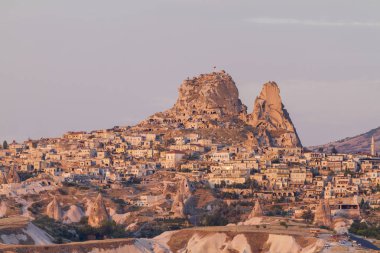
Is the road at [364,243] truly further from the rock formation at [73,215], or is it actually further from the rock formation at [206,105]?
the rock formation at [206,105]

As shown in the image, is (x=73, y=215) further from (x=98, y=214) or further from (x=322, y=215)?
(x=322, y=215)

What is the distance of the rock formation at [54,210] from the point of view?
14375 cm

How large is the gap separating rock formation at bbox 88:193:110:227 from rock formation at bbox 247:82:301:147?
A: 42948 mm

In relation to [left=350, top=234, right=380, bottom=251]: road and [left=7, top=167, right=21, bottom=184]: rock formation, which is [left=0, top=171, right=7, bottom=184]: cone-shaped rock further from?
[left=350, top=234, right=380, bottom=251]: road

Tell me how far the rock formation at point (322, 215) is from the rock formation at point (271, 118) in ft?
148

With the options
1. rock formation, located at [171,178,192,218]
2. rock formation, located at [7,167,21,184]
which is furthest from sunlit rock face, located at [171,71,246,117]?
rock formation, located at [171,178,192,218]

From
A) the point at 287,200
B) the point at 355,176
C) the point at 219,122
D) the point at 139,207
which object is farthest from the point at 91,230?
the point at 219,122

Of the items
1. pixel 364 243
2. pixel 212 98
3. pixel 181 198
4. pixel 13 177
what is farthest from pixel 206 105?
pixel 364 243

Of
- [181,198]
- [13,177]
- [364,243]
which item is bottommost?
[364,243]

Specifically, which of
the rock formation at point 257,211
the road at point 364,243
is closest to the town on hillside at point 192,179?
the rock formation at point 257,211

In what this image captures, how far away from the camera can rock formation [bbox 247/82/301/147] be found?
182 m

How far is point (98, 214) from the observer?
5507 inches

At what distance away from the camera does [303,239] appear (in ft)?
385

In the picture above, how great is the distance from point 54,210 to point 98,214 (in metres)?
6.74
